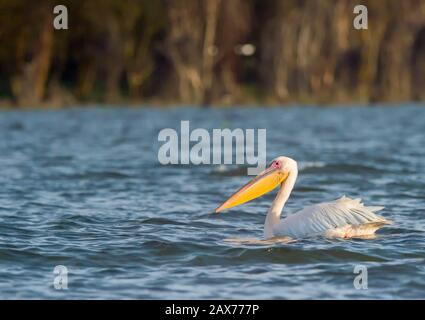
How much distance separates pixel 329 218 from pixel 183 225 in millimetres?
2037

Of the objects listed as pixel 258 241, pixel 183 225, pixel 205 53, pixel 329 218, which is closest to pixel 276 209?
pixel 258 241

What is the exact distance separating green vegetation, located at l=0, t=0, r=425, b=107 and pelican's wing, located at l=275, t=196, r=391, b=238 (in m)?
33.8

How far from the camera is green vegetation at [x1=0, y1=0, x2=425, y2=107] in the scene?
4434 centimetres

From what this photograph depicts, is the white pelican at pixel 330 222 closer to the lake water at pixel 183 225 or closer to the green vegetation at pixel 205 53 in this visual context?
the lake water at pixel 183 225

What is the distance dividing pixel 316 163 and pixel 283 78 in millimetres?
29281

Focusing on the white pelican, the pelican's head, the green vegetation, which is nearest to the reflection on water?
the white pelican

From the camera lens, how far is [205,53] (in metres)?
46.3

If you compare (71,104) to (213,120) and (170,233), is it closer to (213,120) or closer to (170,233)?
(213,120)

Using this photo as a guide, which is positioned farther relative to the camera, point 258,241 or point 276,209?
point 276,209

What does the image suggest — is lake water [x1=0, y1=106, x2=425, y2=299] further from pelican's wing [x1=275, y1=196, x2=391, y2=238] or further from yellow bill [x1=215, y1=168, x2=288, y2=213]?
yellow bill [x1=215, y1=168, x2=288, y2=213]

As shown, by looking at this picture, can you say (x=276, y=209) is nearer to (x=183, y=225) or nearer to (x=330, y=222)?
(x=330, y=222)

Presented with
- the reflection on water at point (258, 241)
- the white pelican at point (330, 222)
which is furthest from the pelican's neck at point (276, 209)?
the reflection on water at point (258, 241)
